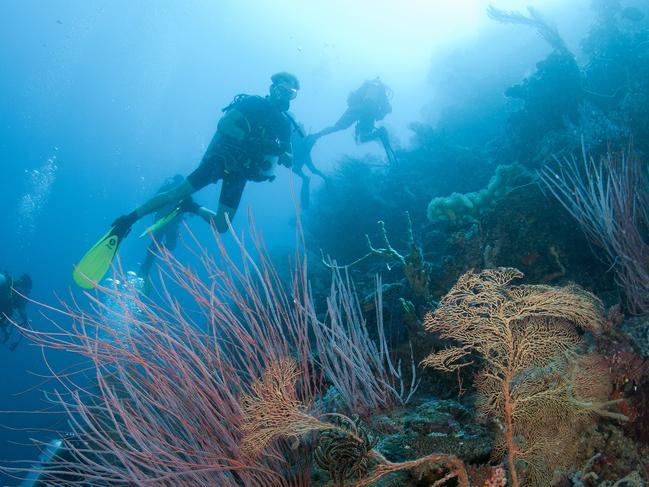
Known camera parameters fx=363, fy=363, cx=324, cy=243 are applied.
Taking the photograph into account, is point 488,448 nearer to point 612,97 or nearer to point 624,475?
point 624,475

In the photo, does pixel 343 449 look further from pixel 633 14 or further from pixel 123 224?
pixel 633 14

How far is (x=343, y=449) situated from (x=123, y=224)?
25.3ft

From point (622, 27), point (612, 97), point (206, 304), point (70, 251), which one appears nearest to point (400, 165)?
point (612, 97)

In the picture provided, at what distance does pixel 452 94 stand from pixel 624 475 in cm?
1677

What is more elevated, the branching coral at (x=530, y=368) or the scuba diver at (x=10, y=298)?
the scuba diver at (x=10, y=298)

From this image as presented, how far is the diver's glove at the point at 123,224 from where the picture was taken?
773 cm

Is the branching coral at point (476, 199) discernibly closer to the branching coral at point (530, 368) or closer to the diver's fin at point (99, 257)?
the branching coral at point (530, 368)

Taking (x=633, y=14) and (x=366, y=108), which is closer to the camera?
(x=633, y=14)

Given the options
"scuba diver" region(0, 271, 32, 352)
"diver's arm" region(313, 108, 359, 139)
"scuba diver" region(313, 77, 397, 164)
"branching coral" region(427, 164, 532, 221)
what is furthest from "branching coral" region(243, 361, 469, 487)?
"diver's arm" region(313, 108, 359, 139)

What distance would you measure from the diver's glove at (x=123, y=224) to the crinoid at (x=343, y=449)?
7498mm

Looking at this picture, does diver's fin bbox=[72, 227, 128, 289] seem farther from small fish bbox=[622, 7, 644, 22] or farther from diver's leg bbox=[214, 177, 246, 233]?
small fish bbox=[622, 7, 644, 22]

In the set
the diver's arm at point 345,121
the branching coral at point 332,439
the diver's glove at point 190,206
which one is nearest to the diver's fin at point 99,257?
the diver's glove at point 190,206

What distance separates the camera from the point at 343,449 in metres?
1.65

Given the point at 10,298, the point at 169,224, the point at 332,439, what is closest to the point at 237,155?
the point at 169,224
